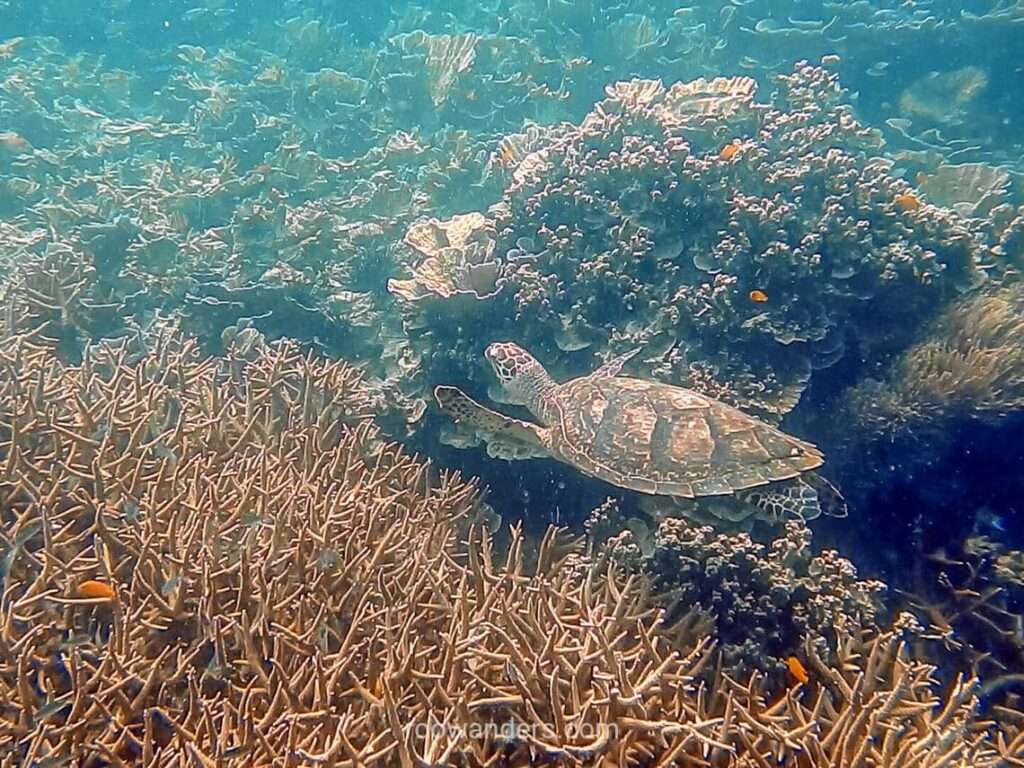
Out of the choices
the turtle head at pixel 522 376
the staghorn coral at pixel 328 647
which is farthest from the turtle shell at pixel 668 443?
the staghorn coral at pixel 328 647

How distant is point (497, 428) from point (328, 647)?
57.3 inches

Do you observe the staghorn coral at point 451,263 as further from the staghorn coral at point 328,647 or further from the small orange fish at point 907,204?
the small orange fish at point 907,204

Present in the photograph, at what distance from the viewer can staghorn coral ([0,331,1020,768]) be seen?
227 centimetres

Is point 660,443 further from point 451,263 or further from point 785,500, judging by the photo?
point 451,263

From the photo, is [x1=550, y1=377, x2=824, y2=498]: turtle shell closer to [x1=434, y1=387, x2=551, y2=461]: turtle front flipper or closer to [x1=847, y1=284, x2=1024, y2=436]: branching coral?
[x1=434, y1=387, x2=551, y2=461]: turtle front flipper

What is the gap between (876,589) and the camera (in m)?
3.47

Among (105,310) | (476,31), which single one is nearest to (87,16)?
(476,31)

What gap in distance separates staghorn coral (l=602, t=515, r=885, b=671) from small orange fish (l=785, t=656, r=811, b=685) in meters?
0.07

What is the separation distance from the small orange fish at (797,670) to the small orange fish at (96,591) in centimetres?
292

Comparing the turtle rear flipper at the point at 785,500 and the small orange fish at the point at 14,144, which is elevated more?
the turtle rear flipper at the point at 785,500

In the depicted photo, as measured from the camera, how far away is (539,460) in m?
4.26

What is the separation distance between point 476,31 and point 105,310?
10.1 meters

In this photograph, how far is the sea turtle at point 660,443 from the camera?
3.42 metres

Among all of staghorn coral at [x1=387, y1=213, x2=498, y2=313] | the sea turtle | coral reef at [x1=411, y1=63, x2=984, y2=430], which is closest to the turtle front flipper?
the sea turtle
